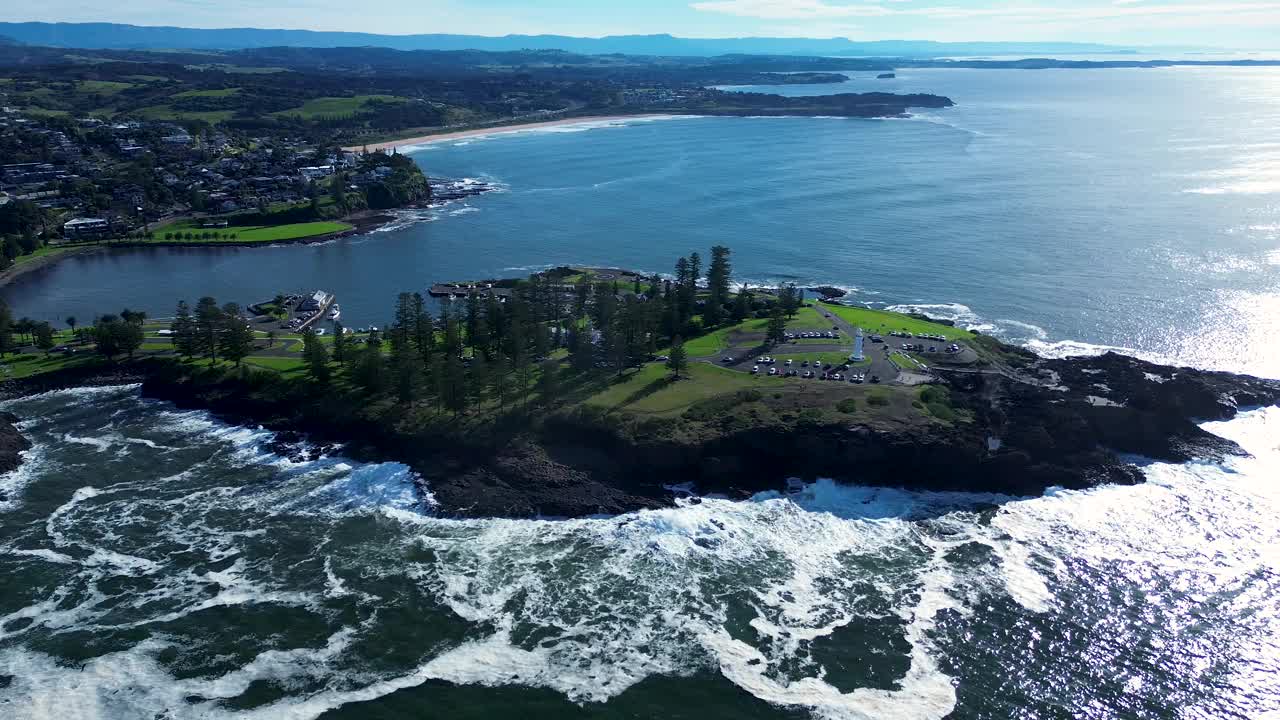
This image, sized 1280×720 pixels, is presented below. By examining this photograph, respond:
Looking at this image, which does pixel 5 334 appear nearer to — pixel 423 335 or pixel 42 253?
pixel 423 335

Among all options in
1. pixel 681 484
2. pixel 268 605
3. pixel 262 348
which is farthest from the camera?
pixel 262 348

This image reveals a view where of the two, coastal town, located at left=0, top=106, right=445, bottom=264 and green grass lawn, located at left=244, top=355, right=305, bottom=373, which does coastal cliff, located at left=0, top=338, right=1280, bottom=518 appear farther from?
coastal town, located at left=0, top=106, right=445, bottom=264

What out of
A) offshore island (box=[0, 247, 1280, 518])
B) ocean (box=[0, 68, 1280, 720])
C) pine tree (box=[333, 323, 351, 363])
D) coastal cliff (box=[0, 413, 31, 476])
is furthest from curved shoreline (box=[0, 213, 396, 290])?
pine tree (box=[333, 323, 351, 363])

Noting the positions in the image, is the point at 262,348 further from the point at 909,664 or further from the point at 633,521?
the point at 909,664

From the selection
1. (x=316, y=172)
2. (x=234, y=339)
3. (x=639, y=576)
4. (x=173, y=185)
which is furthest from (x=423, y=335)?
(x=316, y=172)

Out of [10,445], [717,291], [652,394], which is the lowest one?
[10,445]

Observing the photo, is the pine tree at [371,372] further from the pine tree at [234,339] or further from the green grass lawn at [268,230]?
the green grass lawn at [268,230]

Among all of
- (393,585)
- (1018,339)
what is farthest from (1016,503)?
(393,585)
